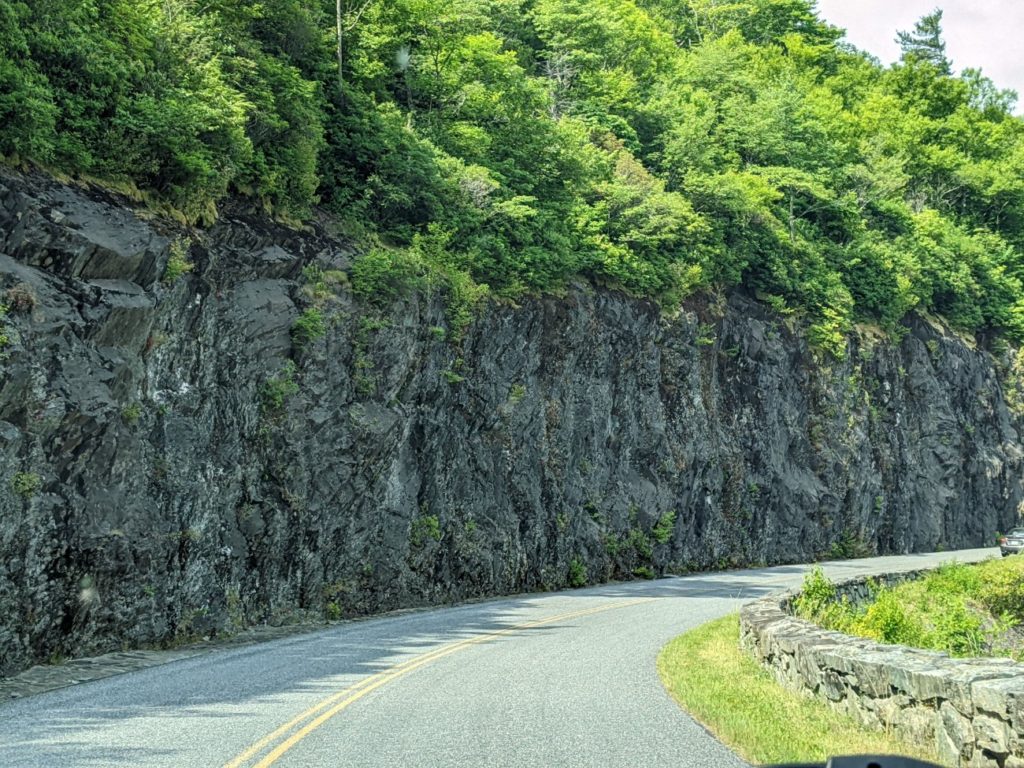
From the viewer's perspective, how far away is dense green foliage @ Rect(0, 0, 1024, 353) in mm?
19969

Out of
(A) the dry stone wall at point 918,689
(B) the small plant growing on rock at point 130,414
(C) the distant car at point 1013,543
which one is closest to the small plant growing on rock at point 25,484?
(B) the small plant growing on rock at point 130,414

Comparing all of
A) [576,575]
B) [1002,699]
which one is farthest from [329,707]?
[576,575]

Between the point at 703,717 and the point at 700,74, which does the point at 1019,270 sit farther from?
the point at 703,717

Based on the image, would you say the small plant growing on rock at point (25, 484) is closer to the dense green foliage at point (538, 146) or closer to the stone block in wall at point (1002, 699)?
the dense green foliage at point (538, 146)

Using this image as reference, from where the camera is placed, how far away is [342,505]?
917 inches

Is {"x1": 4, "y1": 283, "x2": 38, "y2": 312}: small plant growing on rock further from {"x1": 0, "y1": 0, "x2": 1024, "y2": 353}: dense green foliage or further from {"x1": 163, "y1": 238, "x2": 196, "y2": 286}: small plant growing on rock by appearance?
{"x1": 163, "y1": 238, "x2": 196, "y2": 286}: small plant growing on rock

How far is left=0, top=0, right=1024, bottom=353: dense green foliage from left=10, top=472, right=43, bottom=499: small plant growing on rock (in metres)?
6.08

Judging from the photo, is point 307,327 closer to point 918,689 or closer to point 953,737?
point 918,689

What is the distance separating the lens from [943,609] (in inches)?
850

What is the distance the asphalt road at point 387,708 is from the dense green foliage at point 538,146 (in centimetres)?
1037

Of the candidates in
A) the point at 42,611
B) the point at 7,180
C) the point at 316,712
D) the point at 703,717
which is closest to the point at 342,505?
the point at 42,611

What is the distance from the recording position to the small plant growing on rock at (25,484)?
48.8ft

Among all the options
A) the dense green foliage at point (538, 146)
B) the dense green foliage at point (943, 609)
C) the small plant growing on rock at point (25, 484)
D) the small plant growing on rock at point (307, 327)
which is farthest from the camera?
the small plant growing on rock at point (307, 327)

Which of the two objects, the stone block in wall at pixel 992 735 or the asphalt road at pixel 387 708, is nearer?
the stone block in wall at pixel 992 735
